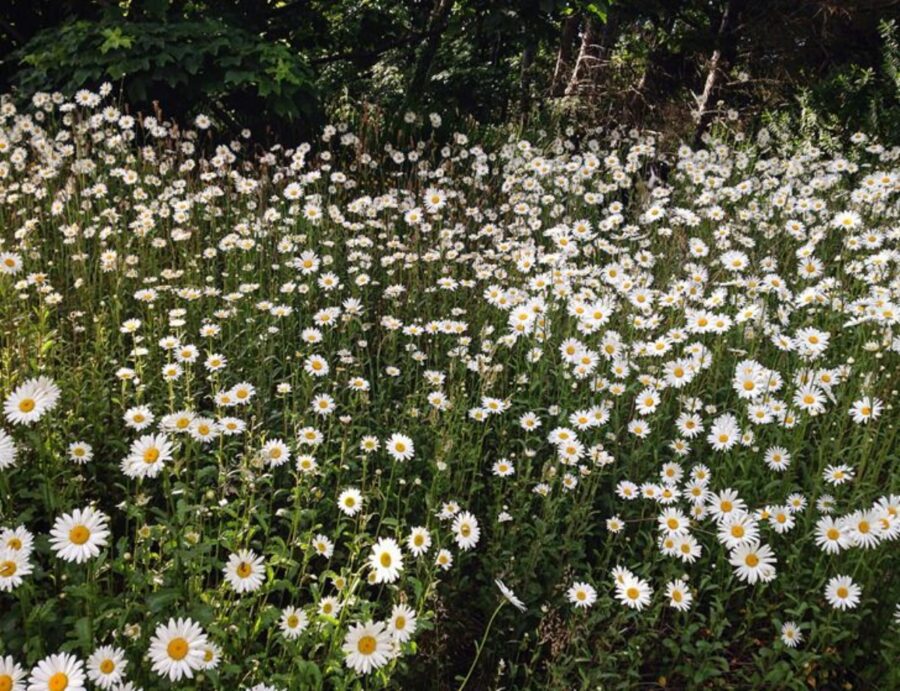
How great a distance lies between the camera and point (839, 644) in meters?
2.38

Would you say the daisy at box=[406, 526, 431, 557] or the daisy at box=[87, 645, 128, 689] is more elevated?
the daisy at box=[87, 645, 128, 689]

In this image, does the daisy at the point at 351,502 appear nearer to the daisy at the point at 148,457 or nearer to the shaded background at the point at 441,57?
the daisy at the point at 148,457

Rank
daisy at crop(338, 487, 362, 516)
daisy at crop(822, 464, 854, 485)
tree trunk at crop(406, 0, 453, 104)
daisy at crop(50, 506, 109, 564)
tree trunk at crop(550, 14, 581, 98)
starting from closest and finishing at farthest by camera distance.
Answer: daisy at crop(50, 506, 109, 564) → daisy at crop(338, 487, 362, 516) → daisy at crop(822, 464, 854, 485) → tree trunk at crop(406, 0, 453, 104) → tree trunk at crop(550, 14, 581, 98)

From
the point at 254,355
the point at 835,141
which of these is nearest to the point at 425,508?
the point at 254,355

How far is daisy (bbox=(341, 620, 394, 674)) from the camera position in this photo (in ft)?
5.14

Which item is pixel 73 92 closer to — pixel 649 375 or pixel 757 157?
pixel 649 375

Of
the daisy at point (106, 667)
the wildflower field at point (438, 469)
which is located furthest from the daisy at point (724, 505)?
the daisy at point (106, 667)

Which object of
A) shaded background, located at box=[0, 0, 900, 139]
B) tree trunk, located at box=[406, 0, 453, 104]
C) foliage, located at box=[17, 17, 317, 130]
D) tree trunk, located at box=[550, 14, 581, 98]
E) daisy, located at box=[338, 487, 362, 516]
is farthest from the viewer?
tree trunk, located at box=[550, 14, 581, 98]

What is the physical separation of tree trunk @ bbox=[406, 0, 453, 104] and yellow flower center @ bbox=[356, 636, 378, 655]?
5579mm

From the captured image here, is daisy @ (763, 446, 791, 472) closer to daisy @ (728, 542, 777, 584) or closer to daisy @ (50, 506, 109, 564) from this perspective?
daisy @ (728, 542, 777, 584)

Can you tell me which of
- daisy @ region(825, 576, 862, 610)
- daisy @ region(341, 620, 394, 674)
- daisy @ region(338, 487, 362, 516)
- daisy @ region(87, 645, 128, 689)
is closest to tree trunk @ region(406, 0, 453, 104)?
daisy @ region(338, 487, 362, 516)

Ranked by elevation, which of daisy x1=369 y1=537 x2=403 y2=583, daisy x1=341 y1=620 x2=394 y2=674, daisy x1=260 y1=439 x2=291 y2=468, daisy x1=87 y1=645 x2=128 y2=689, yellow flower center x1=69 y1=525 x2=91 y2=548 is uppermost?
yellow flower center x1=69 y1=525 x2=91 y2=548

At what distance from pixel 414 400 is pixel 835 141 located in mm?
4538

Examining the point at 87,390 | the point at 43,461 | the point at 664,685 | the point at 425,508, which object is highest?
the point at 43,461
